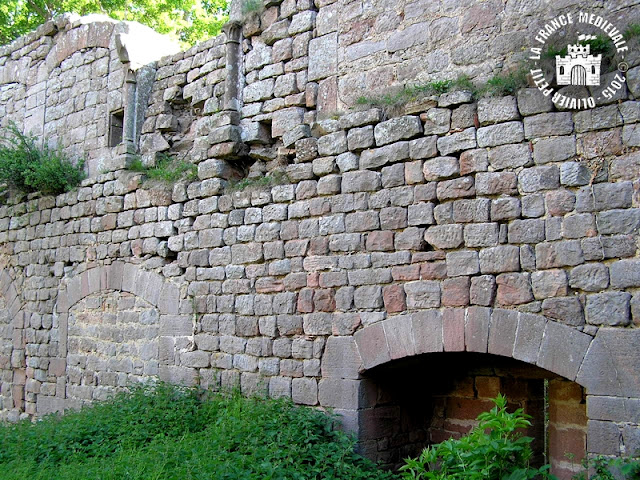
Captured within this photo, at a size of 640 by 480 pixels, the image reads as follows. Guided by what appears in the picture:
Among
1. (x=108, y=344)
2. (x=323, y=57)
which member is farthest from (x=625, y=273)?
(x=108, y=344)

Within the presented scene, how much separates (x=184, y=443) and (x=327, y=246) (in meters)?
2.00

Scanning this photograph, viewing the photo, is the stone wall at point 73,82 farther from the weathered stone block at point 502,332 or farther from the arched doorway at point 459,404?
the weathered stone block at point 502,332

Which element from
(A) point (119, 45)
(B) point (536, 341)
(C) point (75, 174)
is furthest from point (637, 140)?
(C) point (75, 174)

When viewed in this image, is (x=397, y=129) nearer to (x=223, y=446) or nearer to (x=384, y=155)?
(x=384, y=155)

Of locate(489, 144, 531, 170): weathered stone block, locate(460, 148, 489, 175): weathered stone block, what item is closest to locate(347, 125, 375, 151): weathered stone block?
locate(460, 148, 489, 175): weathered stone block

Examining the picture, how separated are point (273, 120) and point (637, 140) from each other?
340 centimetres

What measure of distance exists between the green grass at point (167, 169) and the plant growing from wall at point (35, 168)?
120 centimetres

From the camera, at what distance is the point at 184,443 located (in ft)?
18.5

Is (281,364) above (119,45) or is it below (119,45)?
below

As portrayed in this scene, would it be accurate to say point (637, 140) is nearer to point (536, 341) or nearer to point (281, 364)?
point (536, 341)

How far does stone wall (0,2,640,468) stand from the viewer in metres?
4.60

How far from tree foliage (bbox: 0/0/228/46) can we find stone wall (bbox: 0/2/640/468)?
28.4 feet

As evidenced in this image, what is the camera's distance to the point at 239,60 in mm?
7117

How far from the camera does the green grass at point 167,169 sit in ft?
24.4
